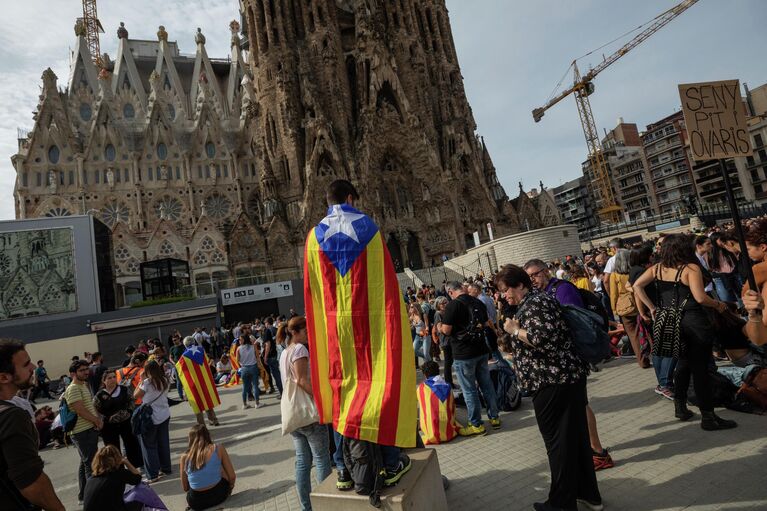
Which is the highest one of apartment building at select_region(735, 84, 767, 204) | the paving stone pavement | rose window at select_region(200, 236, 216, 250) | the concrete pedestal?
apartment building at select_region(735, 84, 767, 204)

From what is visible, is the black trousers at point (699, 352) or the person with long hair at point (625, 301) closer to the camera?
the black trousers at point (699, 352)

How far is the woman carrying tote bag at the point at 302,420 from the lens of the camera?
11.9 ft

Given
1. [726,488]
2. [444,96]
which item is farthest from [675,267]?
[444,96]

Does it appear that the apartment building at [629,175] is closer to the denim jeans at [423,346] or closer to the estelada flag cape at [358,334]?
the denim jeans at [423,346]

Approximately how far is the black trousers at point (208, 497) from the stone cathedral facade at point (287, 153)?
27020 mm

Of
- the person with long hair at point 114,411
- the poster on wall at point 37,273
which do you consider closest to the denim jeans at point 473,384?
the person with long hair at point 114,411

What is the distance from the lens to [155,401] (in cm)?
605

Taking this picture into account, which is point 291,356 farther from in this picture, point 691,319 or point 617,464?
point 691,319

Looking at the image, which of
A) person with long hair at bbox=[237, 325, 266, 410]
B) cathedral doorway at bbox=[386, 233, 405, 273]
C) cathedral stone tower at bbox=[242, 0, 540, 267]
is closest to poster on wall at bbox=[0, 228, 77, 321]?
cathedral stone tower at bbox=[242, 0, 540, 267]

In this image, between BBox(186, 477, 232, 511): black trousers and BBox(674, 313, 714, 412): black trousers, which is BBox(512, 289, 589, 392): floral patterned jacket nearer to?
BBox(674, 313, 714, 412): black trousers

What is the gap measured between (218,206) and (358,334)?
40.9 metres

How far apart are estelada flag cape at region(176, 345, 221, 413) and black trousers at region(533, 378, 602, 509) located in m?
6.12

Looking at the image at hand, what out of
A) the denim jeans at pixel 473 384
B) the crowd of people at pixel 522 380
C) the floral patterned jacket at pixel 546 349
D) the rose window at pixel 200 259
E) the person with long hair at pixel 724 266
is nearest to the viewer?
the crowd of people at pixel 522 380

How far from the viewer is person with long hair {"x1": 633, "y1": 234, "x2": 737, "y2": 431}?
4219mm
